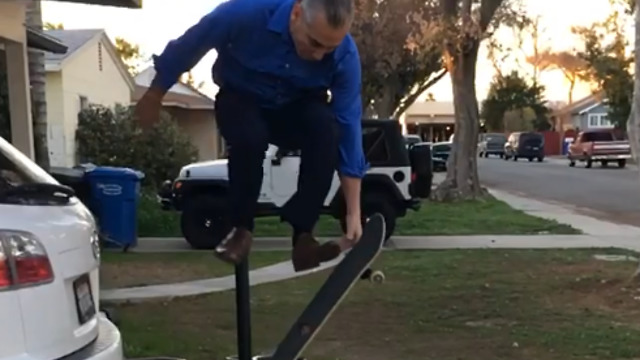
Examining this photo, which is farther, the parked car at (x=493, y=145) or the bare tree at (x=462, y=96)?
the parked car at (x=493, y=145)

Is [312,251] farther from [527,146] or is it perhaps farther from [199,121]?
[527,146]

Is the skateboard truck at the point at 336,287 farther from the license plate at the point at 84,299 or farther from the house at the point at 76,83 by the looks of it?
the house at the point at 76,83

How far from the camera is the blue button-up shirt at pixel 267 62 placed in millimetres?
3754

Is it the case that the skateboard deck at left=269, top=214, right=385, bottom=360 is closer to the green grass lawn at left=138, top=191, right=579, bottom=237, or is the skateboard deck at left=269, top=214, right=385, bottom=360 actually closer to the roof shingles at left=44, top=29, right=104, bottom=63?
the green grass lawn at left=138, top=191, right=579, bottom=237

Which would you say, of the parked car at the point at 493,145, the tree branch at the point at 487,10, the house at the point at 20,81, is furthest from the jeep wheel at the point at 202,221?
the parked car at the point at 493,145

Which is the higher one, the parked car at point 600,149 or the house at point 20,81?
the house at point 20,81

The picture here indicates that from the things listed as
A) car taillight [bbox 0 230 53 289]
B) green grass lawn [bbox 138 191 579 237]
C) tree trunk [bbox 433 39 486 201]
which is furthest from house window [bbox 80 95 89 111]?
car taillight [bbox 0 230 53 289]

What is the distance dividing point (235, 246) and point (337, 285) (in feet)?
1.57

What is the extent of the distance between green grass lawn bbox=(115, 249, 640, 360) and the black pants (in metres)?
3.17

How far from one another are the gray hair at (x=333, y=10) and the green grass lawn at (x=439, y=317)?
12.7ft

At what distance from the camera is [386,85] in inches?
1545

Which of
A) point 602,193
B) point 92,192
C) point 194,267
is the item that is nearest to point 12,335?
point 194,267

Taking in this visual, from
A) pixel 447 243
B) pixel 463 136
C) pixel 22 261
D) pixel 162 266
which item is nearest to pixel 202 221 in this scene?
pixel 162 266

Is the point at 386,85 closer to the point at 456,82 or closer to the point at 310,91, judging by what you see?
the point at 456,82
